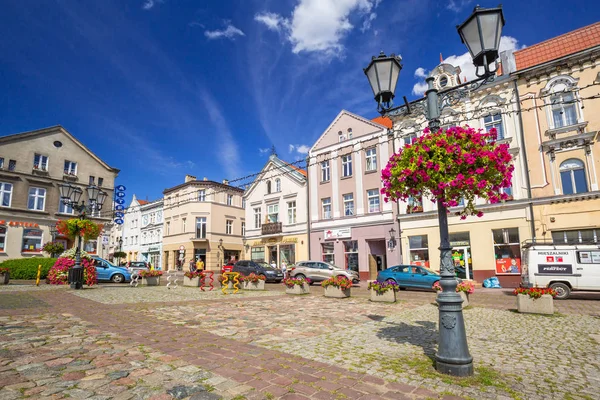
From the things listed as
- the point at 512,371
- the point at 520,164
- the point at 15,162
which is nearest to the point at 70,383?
the point at 512,371

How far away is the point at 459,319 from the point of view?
178 inches

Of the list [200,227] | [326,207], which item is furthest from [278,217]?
[200,227]

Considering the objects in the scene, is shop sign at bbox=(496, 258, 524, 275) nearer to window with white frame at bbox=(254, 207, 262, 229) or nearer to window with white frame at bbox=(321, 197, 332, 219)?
window with white frame at bbox=(321, 197, 332, 219)

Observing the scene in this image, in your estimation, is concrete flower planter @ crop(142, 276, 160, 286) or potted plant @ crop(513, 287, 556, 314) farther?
concrete flower planter @ crop(142, 276, 160, 286)

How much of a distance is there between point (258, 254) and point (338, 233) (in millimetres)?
10047

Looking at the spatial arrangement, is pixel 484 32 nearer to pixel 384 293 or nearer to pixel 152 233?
pixel 384 293

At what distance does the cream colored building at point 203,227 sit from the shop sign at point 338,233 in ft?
61.3

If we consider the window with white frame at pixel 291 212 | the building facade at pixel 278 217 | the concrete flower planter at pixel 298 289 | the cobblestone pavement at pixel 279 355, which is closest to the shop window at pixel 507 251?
the cobblestone pavement at pixel 279 355

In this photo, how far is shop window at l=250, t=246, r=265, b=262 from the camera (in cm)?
3338

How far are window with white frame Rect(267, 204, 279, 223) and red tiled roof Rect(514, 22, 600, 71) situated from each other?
72.8 ft

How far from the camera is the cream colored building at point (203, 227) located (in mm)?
41531

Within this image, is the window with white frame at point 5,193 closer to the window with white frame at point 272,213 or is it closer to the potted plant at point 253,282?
the window with white frame at point 272,213

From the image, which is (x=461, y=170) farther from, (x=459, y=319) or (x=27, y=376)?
(x=27, y=376)

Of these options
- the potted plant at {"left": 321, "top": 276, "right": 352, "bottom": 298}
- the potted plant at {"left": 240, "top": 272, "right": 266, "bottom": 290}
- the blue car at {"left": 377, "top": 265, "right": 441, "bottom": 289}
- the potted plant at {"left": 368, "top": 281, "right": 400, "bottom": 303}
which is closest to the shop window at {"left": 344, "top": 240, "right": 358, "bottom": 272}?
the blue car at {"left": 377, "top": 265, "right": 441, "bottom": 289}
